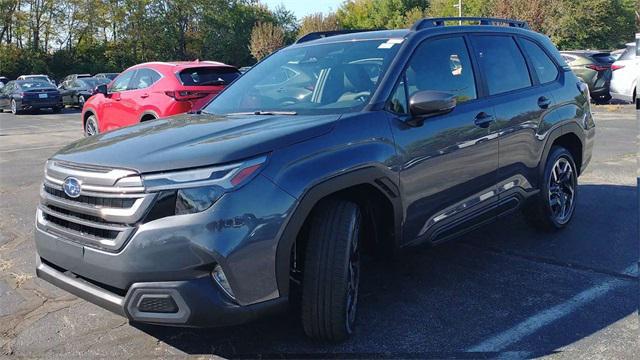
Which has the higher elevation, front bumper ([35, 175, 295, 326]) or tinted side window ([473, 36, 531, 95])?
tinted side window ([473, 36, 531, 95])

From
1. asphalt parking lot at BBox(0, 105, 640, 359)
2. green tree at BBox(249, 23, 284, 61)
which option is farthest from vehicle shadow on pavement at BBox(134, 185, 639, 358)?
green tree at BBox(249, 23, 284, 61)

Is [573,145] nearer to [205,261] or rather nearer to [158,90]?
[205,261]

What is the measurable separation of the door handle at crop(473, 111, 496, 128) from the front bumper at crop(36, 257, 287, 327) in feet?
7.03

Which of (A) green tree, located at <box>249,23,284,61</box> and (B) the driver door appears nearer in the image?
(B) the driver door

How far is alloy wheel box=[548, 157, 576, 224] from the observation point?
17.5 ft

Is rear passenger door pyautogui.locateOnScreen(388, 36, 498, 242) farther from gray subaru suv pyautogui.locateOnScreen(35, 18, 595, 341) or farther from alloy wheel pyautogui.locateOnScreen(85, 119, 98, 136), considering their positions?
alloy wheel pyautogui.locateOnScreen(85, 119, 98, 136)

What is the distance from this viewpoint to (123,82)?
432 inches

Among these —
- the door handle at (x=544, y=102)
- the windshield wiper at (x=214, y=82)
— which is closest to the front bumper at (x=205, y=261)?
the door handle at (x=544, y=102)

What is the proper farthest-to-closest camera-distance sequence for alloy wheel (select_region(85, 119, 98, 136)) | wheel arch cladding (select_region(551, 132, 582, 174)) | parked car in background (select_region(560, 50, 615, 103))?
1. parked car in background (select_region(560, 50, 615, 103))
2. alloy wheel (select_region(85, 119, 98, 136))
3. wheel arch cladding (select_region(551, 132, 582, 174))

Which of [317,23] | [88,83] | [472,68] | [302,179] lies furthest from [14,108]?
[317,23]

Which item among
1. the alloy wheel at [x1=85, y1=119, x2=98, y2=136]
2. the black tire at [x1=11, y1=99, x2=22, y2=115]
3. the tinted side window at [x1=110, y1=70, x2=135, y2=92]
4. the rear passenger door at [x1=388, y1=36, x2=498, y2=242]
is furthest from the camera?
the black tire at [x1=11, y1=99, x2=22, y2=115]

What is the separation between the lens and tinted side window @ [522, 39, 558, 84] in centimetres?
520

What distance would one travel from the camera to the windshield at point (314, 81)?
3.80 meters

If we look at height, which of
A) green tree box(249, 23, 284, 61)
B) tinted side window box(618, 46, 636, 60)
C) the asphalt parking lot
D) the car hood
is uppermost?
green tree box(249, 23, 284, 61)
